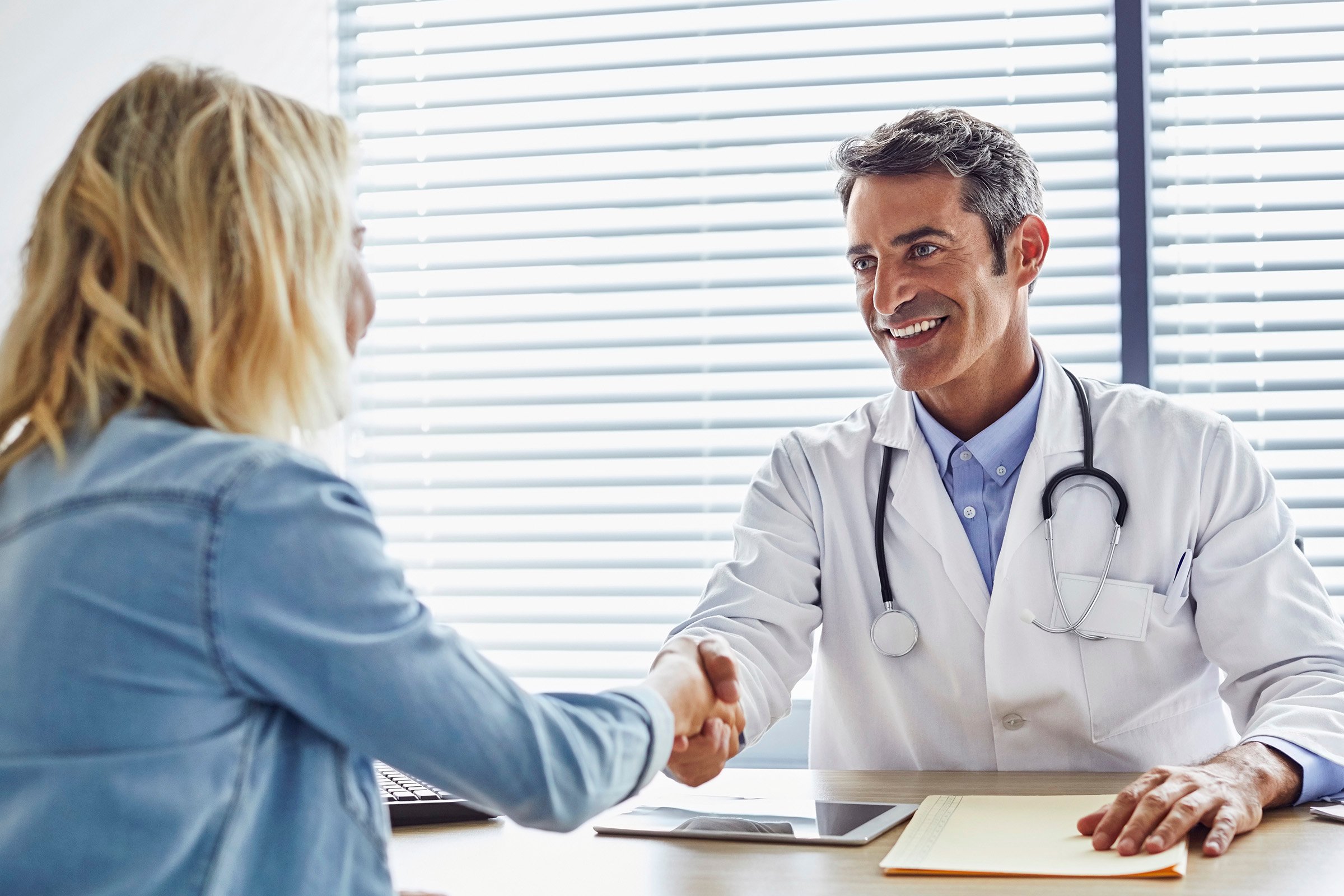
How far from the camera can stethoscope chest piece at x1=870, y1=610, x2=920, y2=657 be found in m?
1.79

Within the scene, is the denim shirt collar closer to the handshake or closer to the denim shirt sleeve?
the handshake

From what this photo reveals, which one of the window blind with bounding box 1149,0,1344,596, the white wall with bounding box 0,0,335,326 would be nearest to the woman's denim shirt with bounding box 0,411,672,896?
the white wall with bounding box 0,0,335,326

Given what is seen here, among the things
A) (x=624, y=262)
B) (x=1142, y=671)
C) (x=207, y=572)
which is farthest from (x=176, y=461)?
(x=624, y=262)

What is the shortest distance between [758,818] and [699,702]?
17 cm

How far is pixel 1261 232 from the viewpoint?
2.26m

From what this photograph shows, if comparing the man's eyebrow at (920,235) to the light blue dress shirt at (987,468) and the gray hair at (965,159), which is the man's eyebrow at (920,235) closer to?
the gray hair at (965,159)

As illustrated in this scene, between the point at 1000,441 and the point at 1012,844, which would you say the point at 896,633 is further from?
the point at 1012,844

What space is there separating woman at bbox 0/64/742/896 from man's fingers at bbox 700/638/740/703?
0.43m

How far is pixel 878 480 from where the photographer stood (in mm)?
1940

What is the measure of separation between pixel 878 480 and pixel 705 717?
0.71m

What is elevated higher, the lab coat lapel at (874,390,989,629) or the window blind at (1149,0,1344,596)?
the window blind at (1149,0,1344,596)

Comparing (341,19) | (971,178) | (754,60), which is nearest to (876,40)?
(754,60)

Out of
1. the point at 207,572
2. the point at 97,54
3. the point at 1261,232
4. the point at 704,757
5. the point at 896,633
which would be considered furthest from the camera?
the point at 97,54

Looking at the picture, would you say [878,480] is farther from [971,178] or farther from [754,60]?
[754,60]
